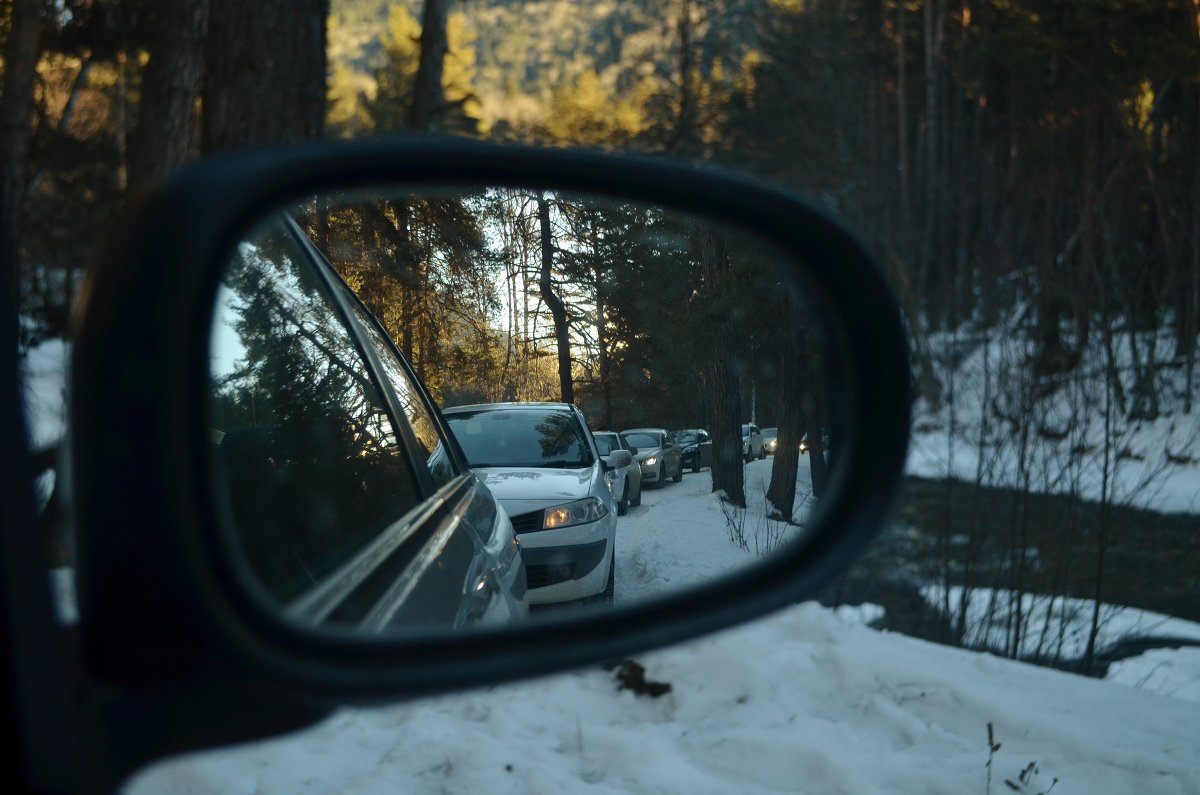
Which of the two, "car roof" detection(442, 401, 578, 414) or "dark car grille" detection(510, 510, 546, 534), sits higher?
"car roof" detection(442, 401, 578, 414)

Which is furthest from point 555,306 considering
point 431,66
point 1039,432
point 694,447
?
point 431,66

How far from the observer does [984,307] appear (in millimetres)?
10203

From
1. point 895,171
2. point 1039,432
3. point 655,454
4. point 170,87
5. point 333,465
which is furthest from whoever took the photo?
point 895,171

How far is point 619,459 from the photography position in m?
2.12

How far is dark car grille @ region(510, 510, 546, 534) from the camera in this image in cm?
241

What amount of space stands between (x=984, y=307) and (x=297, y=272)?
30.5 ft

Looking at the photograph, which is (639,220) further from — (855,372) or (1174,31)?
(1174,31)

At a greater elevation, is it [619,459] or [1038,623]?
[619,459]

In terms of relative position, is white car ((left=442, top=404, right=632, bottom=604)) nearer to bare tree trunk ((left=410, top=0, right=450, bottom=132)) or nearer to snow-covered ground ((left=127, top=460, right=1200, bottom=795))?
snow-covered ground ((left=127, top=460, right=1200, bottom=795))

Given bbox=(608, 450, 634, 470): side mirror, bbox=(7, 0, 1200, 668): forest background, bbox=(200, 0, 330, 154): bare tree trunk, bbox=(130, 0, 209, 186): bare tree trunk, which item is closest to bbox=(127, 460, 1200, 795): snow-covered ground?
bbox=(608, 450, 634, 470): side mirror

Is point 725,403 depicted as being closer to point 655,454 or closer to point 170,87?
point 655,454

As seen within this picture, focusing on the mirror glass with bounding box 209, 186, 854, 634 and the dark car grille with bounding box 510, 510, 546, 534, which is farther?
the dark car grille with bounding box 510, 510, 546, 534

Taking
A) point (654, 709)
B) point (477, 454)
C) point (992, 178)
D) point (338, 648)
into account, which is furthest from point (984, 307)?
point (992, 178)

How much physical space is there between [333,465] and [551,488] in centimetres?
52
